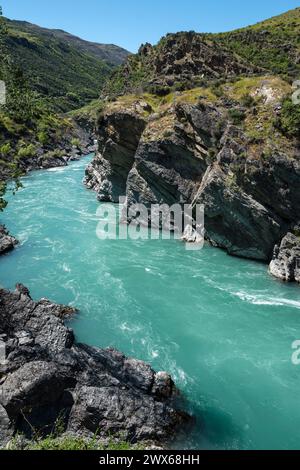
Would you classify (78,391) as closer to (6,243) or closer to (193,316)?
(193,316)

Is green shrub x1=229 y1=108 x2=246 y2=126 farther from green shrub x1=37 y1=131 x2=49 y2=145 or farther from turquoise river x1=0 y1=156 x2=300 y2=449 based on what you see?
green shrub x1=37 y1=131 x2=49 y2=145

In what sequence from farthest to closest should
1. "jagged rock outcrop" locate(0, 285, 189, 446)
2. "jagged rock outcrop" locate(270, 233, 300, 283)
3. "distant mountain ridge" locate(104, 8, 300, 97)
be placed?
"distant mountain ridge" locate(104, 8, 300, 97) → "jagged rock outcrop" locate(270, 233, 300, 283) → "jagged rock outcrop" locate(0, 285, 189, 446)

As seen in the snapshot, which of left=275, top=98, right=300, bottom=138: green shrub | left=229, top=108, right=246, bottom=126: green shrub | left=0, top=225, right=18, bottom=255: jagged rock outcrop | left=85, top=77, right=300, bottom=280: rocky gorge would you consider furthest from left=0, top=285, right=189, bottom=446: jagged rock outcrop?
left=229, top=108, right=246, bottom=126: green shrub

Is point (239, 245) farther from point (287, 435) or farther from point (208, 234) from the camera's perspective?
point (287, 435)

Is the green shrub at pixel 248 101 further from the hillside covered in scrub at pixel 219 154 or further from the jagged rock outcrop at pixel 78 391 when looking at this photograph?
the jagged rock outcrop at pixel 78 391

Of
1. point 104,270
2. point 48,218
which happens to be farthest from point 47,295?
point 48,218
